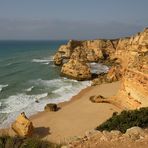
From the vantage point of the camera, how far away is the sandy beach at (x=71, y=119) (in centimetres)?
2269

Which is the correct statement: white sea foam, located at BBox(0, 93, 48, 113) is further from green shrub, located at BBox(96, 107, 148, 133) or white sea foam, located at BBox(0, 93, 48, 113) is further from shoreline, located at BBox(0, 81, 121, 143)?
green shrub, located at BBox(96, 107, 148, 133)

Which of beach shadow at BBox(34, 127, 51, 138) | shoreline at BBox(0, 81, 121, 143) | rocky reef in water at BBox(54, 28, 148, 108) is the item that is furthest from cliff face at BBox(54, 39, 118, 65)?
beach shadow at BBox(34, 127, 51, 138)

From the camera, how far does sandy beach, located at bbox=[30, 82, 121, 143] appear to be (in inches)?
893

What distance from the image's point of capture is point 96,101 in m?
30.7

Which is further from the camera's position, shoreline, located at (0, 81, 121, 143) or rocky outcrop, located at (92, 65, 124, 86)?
rocky outcrop, located at (92, 65, 124, 86)

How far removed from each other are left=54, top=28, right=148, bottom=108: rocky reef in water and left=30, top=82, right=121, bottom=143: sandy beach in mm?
2324

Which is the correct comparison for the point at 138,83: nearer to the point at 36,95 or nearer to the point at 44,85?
the point at 36,95

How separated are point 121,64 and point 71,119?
2391 cm

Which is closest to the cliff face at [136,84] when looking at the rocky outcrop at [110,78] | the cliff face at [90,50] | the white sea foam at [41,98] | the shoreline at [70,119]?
the shoreline at [70,119]

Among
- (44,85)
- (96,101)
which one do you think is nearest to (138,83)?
(96,101)

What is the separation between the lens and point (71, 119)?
2584cm

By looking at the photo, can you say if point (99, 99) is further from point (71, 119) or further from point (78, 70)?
point (78, 70)

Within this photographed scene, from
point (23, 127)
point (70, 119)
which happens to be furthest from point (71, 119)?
point (23, 127)

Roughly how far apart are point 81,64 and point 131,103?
73.2 feet
